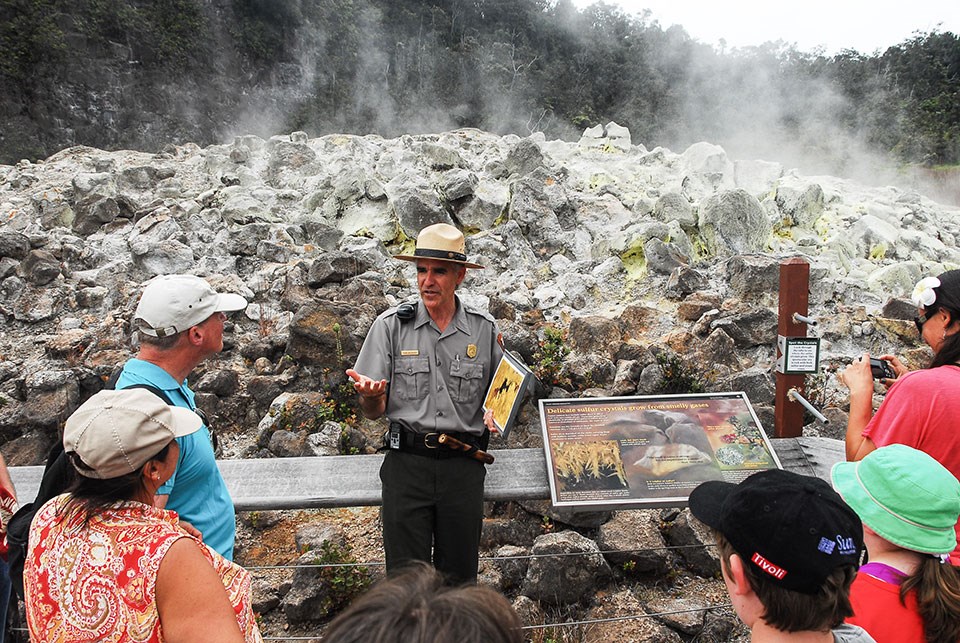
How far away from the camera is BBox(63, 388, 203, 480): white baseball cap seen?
1503 millimetres

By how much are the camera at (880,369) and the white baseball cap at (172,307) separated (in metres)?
2.76

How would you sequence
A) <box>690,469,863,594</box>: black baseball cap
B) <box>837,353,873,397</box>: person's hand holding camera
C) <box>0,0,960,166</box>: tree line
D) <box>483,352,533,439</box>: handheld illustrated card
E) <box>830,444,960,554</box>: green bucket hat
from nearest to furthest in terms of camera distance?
<box>690,469,863,594</box>: black baseball cap < <box>830,444,960,554</box>: green bucket hat < <box>837,353,873,397</box>: person's hand holding camera < <box>483,352,533,439</box>: handheld illustrated card < <box>0,0,960,166</box>: tree line

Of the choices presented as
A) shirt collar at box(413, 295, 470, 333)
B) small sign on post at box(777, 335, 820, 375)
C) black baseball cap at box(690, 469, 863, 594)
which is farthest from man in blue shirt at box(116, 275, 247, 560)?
small sign on post at box(777, 335, 820, 375)

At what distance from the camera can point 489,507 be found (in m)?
4.29

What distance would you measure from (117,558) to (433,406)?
1.47m

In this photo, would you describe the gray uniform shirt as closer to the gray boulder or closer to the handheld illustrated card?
the handheld illustrated card

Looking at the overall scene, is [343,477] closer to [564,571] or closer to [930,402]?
[564,571]

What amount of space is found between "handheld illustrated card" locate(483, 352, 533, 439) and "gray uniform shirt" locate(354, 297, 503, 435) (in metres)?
0.10

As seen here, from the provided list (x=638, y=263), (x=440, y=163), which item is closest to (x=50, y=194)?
(x=440, y=163)

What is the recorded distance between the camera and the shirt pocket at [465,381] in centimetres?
284

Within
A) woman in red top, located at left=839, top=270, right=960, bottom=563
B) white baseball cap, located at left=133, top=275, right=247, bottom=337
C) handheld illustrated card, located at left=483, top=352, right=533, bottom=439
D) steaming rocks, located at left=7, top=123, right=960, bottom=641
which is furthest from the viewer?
steaming rocks, located at left=7, top=123, right=960, bottom=641

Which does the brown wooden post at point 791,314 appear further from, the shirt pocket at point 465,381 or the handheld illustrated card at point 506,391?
the shirt pocket at point 465,381

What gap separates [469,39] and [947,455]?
119 ft

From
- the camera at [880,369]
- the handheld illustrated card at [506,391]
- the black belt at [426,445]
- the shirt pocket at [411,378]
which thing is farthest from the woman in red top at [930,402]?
the shirt pocket at [411,378]
